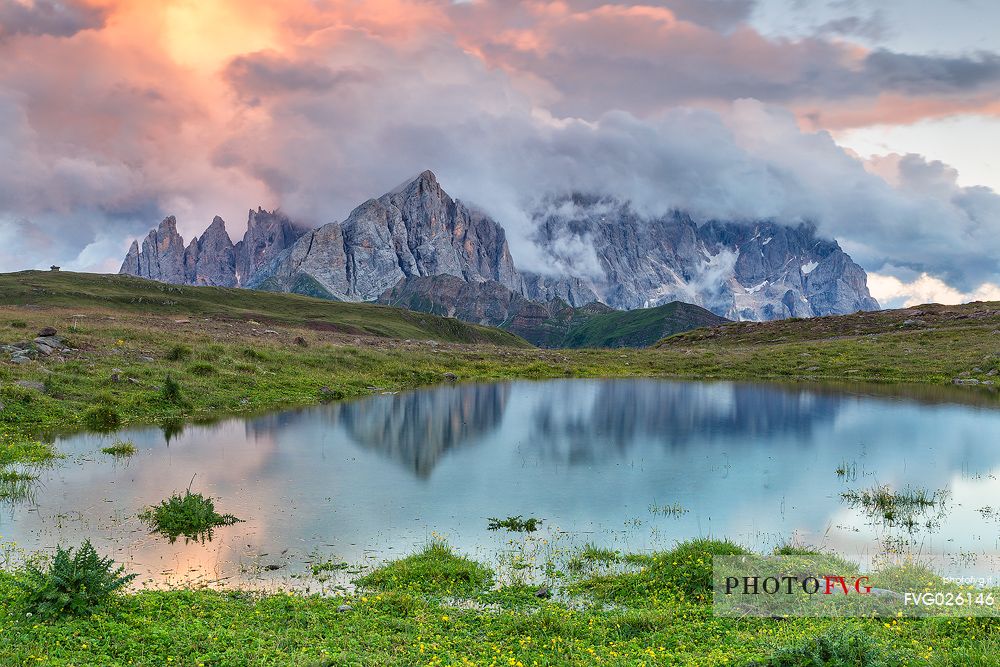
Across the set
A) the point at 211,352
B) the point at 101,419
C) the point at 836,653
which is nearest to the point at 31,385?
the point at 101,419

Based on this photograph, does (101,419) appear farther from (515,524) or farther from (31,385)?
(515,524)

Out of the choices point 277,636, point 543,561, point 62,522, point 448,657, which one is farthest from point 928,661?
point 62,522

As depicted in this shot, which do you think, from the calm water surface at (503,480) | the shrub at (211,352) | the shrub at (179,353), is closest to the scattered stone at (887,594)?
the calm water surface at (503,480)

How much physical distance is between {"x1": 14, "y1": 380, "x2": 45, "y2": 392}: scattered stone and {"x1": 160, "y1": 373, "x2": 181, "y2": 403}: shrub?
21.9 feet

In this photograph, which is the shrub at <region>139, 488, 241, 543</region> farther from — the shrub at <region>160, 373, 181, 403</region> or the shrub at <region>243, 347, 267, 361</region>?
the shrub at <region>243, 347, 267, 361</region>

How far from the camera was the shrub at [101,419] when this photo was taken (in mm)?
36250

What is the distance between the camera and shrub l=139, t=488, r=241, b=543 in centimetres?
1991

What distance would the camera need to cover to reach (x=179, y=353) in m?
52.2

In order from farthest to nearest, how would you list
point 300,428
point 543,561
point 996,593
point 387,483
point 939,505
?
point 300,428
point 387,483
point 939,505
point 543,561
point 996,593

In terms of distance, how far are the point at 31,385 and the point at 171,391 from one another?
7739 mm

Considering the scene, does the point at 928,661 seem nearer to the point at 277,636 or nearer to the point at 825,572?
the point at 825,572

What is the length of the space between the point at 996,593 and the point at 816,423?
105 ft

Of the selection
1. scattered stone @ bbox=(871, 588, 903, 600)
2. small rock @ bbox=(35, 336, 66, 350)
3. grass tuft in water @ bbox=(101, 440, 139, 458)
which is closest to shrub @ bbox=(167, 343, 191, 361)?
small rock @ bbox=(35, 336, 66, 350)

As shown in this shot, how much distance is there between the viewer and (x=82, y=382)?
41.8m
